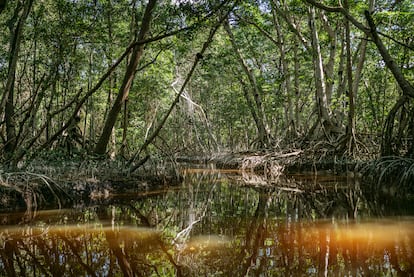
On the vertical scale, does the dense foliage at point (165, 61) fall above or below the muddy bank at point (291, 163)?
above

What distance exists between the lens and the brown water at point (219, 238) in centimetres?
266

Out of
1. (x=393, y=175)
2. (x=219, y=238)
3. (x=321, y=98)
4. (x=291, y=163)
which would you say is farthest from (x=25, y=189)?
(x=321, y=98)

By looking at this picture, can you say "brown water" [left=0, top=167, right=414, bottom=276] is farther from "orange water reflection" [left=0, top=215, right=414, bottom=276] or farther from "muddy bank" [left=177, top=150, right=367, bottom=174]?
"muddy bank" [left=177, top=150, right=367, bottom=174]

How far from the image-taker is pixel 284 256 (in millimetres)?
2859

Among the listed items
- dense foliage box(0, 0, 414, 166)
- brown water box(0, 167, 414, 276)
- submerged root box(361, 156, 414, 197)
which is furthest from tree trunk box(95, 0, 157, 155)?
submerged root box(361, 156, 414, 197)

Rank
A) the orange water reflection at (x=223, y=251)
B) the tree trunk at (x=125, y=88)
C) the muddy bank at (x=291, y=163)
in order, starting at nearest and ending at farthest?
1. the orange water reflection at (x=223, y=251)
2. the tree trunk at (x=125, y=88)
3. the muddy bank at (x=291, y=163)

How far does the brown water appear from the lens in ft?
8.72

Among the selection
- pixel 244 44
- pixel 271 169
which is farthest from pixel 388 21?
pixel 244 44

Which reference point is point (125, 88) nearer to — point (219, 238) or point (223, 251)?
point (219, 238)

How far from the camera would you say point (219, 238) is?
353cm

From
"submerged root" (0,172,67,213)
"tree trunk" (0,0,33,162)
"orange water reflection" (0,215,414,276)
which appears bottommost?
"orange water reflection" (0,215,414,276)

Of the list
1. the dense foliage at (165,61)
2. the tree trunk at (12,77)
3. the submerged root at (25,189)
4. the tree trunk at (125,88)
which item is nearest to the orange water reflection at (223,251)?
the submerged root at (25,189)

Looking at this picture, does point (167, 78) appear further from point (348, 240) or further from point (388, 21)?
point (348, 240)

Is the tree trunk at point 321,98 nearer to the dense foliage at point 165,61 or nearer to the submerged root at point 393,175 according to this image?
the dense foliage at point 165,61
